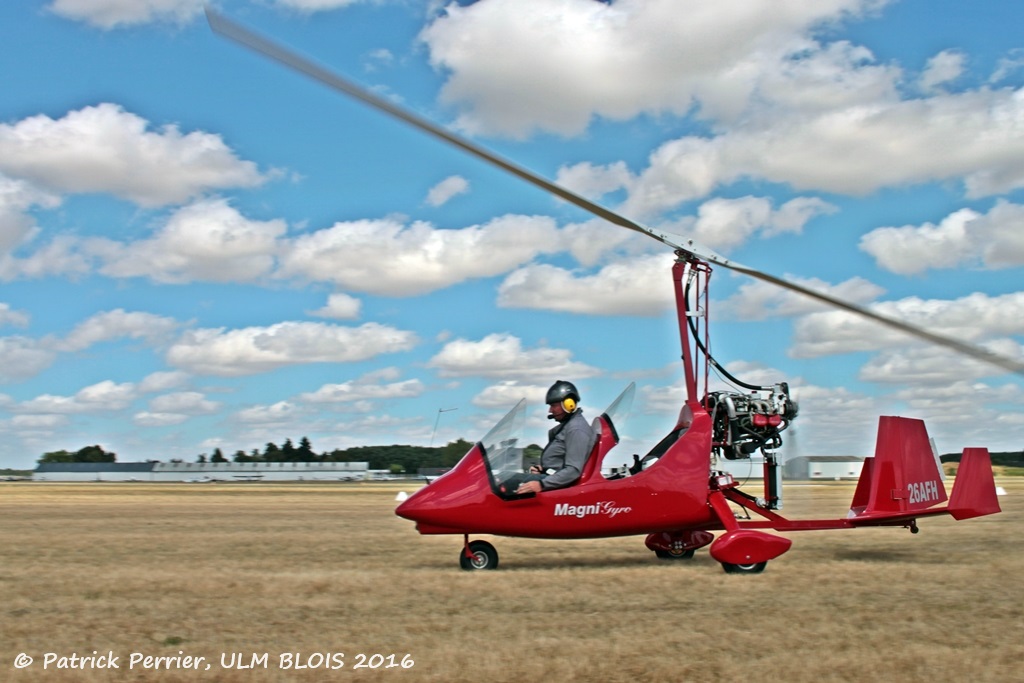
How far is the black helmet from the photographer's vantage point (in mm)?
11008

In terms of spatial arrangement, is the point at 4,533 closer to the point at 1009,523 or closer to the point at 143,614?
the point at 143,614

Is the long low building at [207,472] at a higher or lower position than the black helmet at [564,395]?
lower

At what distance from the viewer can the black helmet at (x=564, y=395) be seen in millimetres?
11008

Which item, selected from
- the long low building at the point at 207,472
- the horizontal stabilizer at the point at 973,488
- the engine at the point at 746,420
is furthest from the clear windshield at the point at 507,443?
the long low building at the point at 207,472

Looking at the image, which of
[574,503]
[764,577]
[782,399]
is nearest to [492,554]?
[574,503]

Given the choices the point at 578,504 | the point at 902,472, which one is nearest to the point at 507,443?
the point at 578,504

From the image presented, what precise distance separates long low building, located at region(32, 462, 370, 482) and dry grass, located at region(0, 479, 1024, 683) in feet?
402

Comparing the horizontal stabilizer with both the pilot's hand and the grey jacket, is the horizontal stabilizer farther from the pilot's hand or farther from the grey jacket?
the pilot's hand

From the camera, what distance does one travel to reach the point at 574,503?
10555mm

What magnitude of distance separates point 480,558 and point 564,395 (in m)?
2.08

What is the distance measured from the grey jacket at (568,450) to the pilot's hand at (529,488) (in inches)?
3.1

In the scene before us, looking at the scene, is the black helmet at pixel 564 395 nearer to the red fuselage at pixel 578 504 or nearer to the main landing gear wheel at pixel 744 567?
the red fuselage at pixel 578 504

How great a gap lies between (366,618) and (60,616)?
245 centimetres

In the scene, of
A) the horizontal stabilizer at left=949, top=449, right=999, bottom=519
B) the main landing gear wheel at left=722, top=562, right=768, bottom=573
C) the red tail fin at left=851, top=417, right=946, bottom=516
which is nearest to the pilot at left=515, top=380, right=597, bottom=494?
the main landing gear wheel at left=722, top=562, right=768, bottom=573
